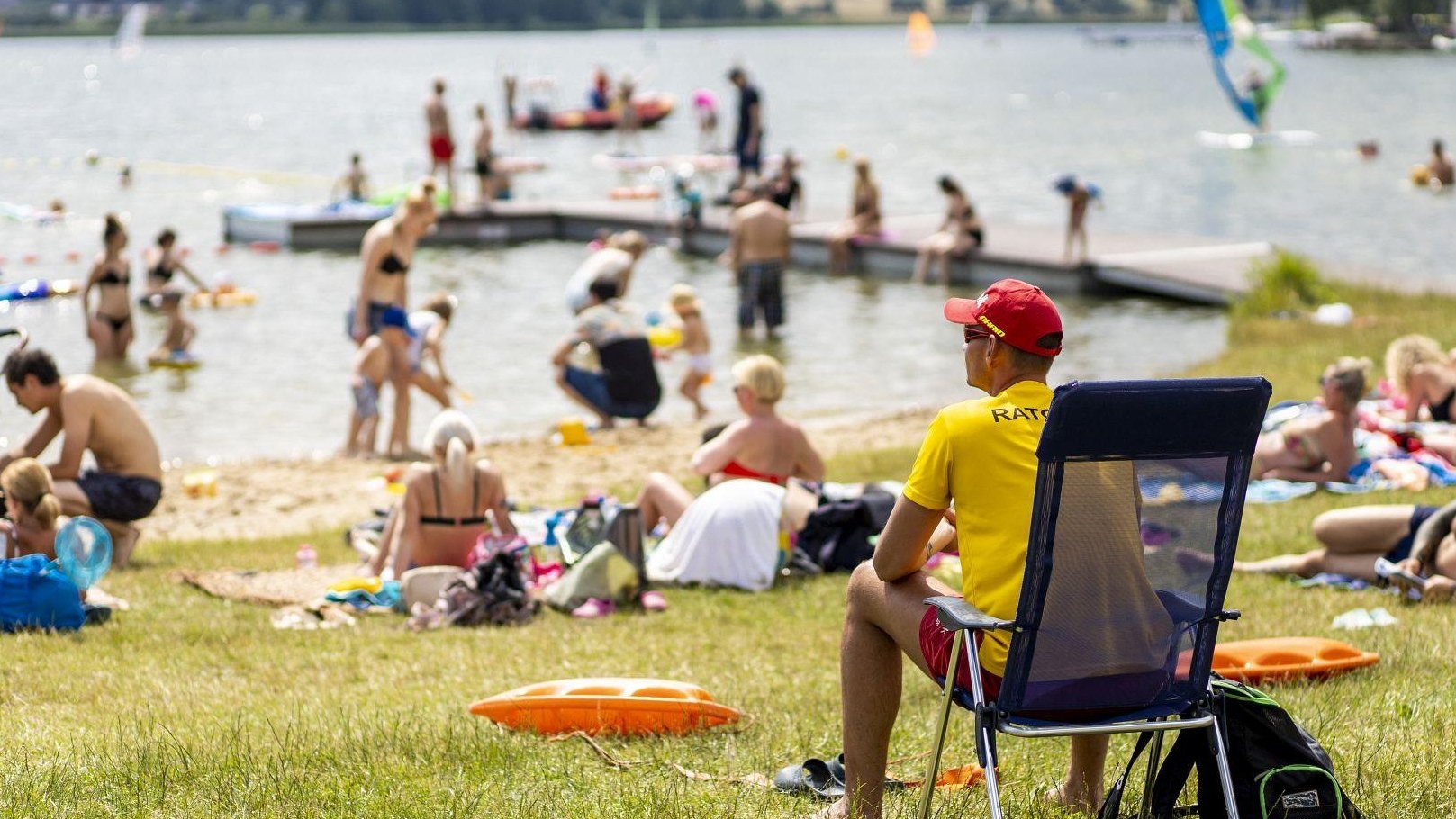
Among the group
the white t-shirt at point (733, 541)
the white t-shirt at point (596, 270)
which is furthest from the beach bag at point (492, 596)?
the white t-shirt at point (596, 270)

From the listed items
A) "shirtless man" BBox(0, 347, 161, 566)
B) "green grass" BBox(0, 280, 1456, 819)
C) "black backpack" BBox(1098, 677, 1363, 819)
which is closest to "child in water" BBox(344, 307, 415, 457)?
"shirtless man" BBox(0, 347, 161, 566)

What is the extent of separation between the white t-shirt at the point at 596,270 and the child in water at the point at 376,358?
4.99ft

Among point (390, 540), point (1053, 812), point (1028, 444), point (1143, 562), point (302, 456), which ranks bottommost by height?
point (302, 456)

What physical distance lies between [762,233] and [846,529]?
372 inches

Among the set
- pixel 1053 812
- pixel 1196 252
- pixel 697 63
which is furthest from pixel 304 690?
pixel 697 63

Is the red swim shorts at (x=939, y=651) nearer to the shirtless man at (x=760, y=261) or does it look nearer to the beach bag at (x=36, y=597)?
the beach bag at (x=36, y=597)

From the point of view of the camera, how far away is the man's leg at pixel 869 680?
365cm

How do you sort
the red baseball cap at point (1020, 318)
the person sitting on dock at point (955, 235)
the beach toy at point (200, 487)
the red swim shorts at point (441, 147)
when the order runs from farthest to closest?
→ 1. the red swim shorts at point (441, 147)
2. the person sitting on dock at point (955, 235)
3. the beach toy at point (200, 487)
4. the red baseball cap at point (1020, 318)

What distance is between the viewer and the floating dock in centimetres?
1970

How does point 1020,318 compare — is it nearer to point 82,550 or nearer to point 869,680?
point 869,680

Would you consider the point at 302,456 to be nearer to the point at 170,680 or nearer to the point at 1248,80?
the point at 170,680

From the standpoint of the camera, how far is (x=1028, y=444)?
3.46m

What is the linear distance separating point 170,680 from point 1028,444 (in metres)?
3.51

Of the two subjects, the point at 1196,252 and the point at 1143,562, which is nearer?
the point at 1143,562
